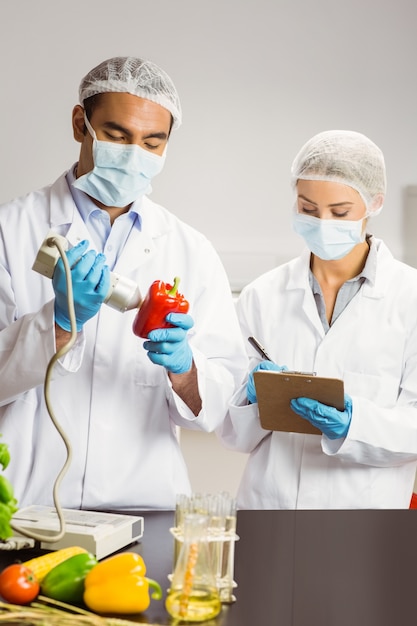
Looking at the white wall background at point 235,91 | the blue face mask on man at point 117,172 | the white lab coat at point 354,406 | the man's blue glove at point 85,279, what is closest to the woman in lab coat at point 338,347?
the white lab coat at point 354,406

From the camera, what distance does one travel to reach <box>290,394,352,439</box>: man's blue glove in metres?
1.86

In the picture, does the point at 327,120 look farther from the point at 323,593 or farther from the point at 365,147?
the point at 323,593

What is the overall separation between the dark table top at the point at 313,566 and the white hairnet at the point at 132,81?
3.07ft

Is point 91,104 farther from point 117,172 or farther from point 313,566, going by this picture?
point 313,566

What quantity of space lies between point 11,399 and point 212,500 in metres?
0.71

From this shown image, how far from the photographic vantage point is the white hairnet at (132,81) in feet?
5.67

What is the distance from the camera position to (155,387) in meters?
1.65

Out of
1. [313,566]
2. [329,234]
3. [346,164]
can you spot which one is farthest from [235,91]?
[313,566]

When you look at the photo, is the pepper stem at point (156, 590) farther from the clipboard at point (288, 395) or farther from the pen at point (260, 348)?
the pen at point (260, 348)

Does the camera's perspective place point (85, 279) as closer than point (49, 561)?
No

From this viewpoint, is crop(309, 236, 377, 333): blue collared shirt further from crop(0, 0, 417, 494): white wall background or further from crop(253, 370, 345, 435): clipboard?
crop(0, 0, 417, 494): white wall background

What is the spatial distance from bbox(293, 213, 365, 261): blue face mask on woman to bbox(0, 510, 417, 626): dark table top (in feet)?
2.61

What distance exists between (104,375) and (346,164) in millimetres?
944

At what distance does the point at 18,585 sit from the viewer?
3.13ft
